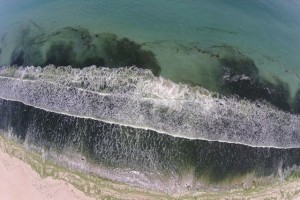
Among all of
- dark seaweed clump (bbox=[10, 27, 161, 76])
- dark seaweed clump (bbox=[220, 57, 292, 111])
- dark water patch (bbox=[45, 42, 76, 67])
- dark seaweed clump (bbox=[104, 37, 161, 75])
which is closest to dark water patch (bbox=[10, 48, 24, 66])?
dark seaweed clump (bbox=[10, 27, 161, 76])

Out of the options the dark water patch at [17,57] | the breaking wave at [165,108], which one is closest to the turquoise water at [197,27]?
the dark water patch at [17,57]

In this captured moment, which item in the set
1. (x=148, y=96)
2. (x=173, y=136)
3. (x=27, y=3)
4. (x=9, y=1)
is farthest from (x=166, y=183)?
(x=9, y=1)

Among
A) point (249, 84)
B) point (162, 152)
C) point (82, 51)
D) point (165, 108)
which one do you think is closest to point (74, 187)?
point (162, 152)

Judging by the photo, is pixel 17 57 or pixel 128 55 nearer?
pixel 128 55

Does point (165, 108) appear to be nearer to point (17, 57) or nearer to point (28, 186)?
point (28, 186)

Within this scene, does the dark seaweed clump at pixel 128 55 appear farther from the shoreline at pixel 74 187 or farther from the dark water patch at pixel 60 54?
the shoreline at pixel 74 187
